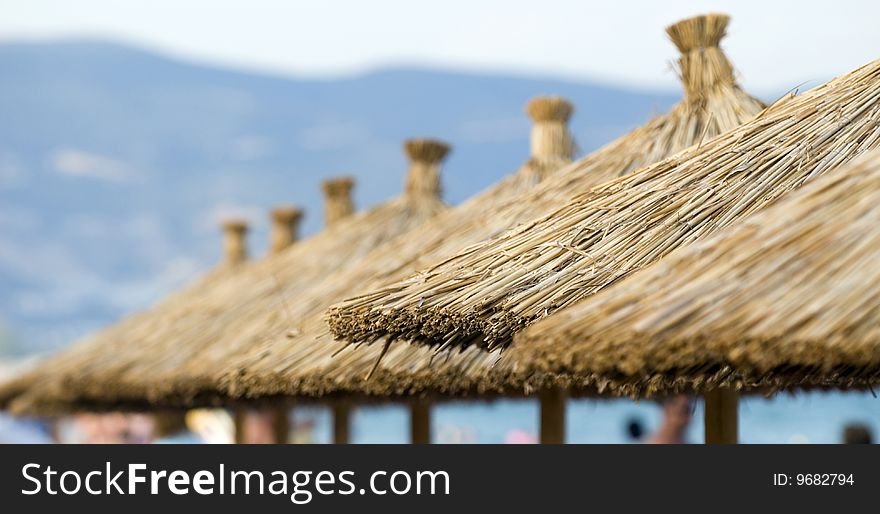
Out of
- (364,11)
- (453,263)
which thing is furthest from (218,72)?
(453,263)

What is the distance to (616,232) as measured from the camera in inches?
129

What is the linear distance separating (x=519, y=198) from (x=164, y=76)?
44470 mm

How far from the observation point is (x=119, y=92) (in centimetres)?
4781

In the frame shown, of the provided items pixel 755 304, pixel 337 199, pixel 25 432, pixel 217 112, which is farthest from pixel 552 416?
pixel 217 112

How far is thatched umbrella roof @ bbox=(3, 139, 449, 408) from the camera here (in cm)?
673

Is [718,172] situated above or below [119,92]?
below

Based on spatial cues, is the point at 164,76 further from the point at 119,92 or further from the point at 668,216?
the point at 668,216

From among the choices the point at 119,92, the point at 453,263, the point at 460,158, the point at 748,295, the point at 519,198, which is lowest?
the point at 748,295

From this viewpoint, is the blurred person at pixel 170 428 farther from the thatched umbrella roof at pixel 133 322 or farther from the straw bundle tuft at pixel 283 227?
the straw bundle tuft at pixel 283 227

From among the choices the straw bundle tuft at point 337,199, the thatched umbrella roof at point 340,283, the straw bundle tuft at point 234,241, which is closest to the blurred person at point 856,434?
the thatched umbrella roof at point 340,283

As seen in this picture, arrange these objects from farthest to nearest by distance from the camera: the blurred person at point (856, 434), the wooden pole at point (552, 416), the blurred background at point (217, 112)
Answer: the blurred background at point (217, 112) → the blurred person at point (856, 434) → the wooden pole at point (552, 416)

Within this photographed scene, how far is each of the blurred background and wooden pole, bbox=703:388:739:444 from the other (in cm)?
3099

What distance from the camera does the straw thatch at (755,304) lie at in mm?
2186

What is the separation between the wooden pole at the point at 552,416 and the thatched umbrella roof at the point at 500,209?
0.78 meters
